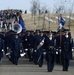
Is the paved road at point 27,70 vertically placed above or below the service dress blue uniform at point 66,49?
below

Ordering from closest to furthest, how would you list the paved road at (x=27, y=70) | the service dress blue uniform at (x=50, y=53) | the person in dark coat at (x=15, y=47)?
the paved road at (x=27, y=70)
the service dress blue uniform at (x=50, y=53)
the person in dark coat at (x=15, y=47)

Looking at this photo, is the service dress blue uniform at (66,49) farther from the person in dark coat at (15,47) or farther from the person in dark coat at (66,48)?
the person in dark coat at (15,47)

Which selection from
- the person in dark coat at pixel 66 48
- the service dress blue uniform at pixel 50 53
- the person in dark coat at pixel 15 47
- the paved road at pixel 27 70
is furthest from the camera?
the person in dark coat at pixel 15 47

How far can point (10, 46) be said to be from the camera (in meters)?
24.4

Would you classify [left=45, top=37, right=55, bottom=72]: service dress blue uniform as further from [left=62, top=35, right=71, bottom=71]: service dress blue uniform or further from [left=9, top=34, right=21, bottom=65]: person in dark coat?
[left=9, top=34, right=21, bottom=65]: person in dark coat

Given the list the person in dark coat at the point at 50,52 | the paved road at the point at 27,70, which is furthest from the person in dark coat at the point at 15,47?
the person in dark coat at the point at 50,52

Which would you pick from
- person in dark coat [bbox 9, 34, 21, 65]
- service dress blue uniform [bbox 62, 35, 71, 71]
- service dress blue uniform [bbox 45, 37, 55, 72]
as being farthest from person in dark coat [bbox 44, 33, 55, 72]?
person in dark coat [bbox 9, 34, 21, 65]

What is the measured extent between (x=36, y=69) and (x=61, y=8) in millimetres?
40837

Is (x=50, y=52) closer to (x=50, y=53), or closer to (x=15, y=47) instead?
(x=50, y=53)

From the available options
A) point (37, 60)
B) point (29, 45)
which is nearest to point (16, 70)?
point (37, 60)

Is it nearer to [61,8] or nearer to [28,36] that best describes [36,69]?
[28,36]

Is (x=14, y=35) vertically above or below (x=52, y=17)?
above

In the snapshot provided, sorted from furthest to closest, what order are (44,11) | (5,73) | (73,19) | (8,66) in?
(44,11) → (73,19) → (8,66) → (5,73)

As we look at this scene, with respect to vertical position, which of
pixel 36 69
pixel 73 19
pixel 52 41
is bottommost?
pixel 73 19
